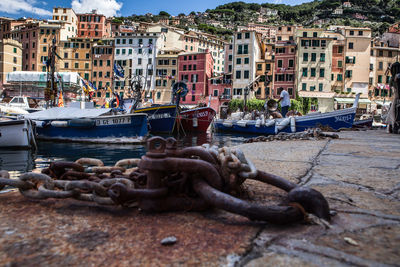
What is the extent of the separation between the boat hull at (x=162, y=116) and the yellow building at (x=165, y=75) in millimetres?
31996

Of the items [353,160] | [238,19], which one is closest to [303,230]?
[353,160]

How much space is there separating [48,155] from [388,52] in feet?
171

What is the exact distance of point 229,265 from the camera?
0.87 metres

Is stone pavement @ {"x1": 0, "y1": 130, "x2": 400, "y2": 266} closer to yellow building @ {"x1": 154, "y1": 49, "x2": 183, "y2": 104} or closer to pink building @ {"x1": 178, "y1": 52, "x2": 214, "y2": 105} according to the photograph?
pink building @ {"x1": 178, "y1": 52, "x2": 214, "y2": 105}

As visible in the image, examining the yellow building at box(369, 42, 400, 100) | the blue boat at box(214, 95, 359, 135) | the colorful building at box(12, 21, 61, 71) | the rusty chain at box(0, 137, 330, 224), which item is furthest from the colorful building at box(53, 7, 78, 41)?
the rusty chain at box(0, 137, 330, 224)

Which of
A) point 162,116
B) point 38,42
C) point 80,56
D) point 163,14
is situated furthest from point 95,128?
point 163,14

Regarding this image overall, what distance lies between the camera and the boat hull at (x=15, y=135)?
34.1ft

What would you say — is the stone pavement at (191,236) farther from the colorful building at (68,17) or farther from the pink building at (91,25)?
the pink building at (91,25)

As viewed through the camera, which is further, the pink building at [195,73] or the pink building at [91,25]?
the pink building at [91,25]

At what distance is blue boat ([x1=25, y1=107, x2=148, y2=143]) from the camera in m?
12.9

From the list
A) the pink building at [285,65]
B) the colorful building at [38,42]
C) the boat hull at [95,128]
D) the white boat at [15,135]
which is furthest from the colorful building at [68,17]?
the white boat at [15,135]

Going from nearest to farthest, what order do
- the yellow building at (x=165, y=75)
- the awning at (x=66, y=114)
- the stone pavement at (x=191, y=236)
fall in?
the stone pavement at (x=191, y=236), the awning at (x=66, y=114), the yellow building at (x=165, y=75)

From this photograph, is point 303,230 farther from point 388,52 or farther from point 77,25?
point 77,25

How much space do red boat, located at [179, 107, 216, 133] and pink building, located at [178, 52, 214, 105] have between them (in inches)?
1065
